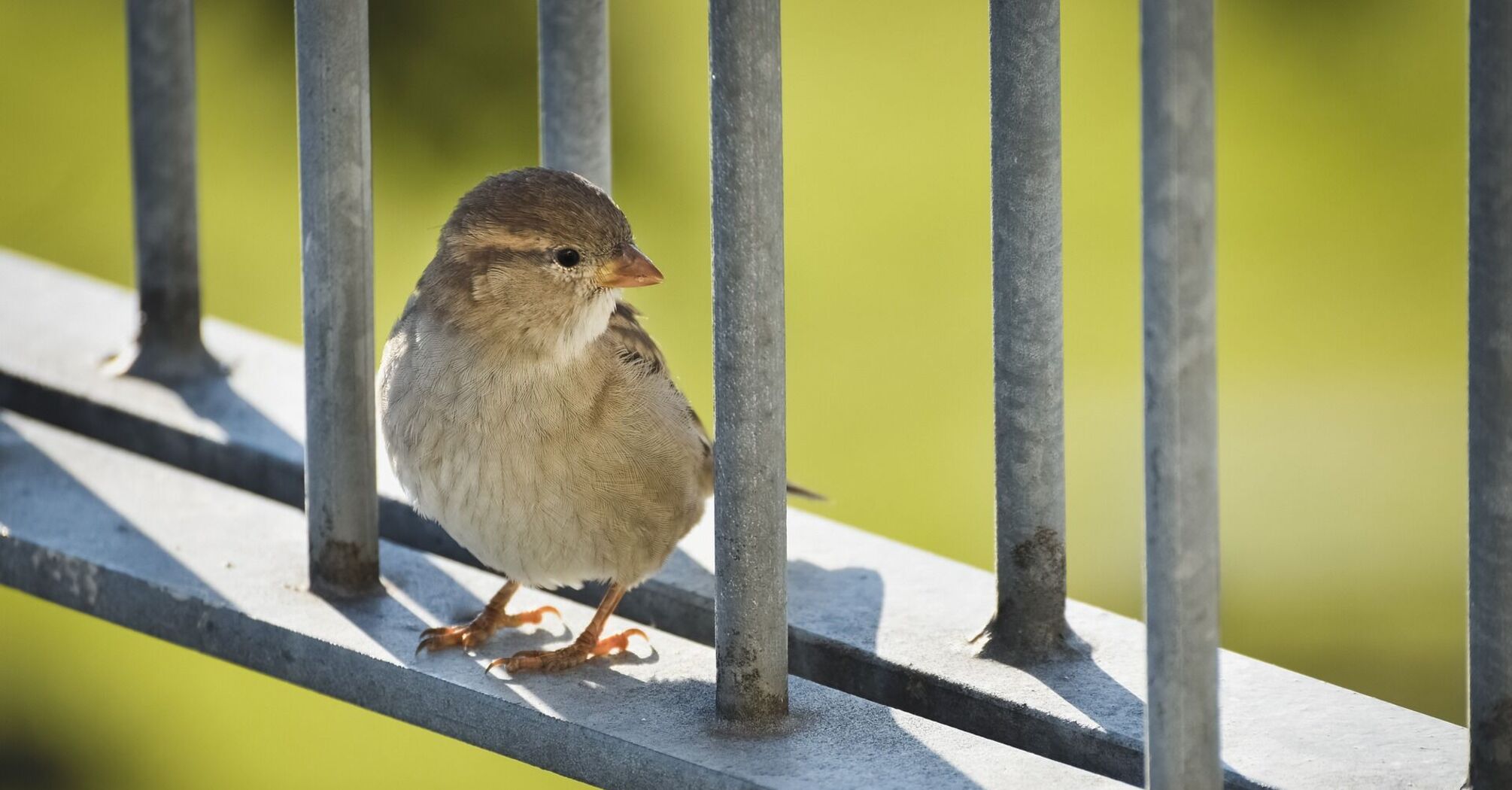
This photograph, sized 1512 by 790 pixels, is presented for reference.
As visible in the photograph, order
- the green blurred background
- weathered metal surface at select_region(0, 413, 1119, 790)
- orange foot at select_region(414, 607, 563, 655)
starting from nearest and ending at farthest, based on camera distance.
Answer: weathered metal surface at select_region(0, 413, 1119, 790), orange foot at select_region(414, 607, 563, 655), the green blurred background

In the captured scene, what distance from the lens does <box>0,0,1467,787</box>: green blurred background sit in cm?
456

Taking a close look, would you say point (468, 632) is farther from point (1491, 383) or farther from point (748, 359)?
point (1491, 383)

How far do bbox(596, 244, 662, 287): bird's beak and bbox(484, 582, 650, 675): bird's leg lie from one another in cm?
47

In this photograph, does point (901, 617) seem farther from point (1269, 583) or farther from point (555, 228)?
point (1269, 583)

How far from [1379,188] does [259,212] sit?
11.0 feet

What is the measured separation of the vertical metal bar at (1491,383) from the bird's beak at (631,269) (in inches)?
51.9

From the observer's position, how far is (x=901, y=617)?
2965 millimetres

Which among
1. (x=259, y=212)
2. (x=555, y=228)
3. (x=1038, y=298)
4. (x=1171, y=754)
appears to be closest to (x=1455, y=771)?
(x=1171, y=754)

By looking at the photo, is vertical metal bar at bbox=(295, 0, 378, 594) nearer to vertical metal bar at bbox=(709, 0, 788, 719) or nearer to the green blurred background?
vertical metal bar at bbox=(709, 0, 788, 719)

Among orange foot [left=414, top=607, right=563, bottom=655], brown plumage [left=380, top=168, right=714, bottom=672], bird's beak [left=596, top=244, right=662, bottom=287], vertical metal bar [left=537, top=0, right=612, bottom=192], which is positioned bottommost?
orange foot [left=414, top=607, right=563, bottom=655]

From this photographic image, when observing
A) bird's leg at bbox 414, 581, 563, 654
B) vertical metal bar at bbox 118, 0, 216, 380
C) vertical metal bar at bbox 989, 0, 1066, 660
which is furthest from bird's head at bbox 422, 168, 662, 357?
vertical metal bar at bbox 118, 0, 216, 380

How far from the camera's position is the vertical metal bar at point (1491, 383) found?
6.84ft

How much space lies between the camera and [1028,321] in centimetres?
261

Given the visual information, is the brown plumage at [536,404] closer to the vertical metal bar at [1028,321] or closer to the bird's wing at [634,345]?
the bird's wing at [634,345]
